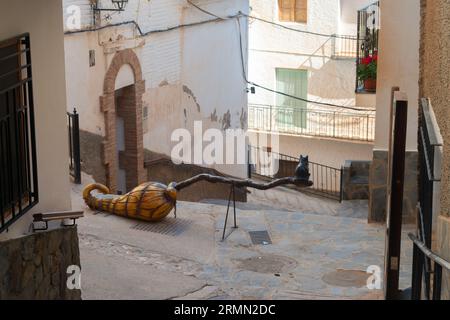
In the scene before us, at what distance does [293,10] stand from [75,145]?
15.5m

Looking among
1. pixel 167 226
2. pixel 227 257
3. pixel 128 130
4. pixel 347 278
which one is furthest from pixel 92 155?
pixel 347 278

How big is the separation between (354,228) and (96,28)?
5.75 meters

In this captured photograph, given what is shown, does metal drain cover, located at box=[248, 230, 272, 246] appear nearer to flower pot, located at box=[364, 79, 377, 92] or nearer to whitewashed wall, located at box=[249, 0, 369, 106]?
flower pot, located at box=[364, 79, 377, 92]

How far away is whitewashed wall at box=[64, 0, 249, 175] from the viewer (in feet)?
45.6

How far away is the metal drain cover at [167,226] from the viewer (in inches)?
431

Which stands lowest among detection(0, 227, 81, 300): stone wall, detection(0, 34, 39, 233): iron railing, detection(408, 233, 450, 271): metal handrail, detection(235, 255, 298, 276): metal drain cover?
detection(235, 255, 298, 276): metal drain cover

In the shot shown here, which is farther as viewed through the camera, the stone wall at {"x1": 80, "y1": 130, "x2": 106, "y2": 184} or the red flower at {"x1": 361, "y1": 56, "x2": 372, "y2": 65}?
the stone wall at {"x1": 80, "y1": 130, "x2": 106, "y2": 184}

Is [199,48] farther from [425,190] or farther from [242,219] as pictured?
[425,190]

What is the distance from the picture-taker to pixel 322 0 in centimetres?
2605

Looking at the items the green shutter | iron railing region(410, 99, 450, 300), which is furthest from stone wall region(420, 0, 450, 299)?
the green shutter

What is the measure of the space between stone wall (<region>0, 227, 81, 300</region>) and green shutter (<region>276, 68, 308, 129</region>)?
20602mm

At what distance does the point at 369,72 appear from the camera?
45.4 ft

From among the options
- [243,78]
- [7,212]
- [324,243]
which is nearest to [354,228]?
[324,243]

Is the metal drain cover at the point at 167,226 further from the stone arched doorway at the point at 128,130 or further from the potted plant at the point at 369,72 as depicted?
the potted plant at the point at 369,72
